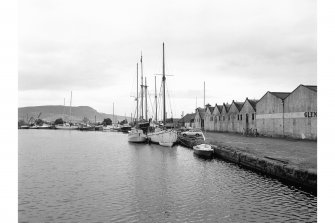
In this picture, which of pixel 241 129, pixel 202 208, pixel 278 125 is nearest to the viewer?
pixel 202 208

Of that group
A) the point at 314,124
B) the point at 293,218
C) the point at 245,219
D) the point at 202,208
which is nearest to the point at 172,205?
the point at 202,208

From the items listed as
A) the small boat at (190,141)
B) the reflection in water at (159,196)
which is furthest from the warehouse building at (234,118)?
the reflection in water at (159,196)

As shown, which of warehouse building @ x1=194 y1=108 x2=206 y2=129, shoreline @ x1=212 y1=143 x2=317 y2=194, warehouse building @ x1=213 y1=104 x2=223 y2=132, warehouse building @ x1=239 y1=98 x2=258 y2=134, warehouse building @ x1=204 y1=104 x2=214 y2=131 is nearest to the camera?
shoreline @ x1=212 y1=143 x2=317 y2=194

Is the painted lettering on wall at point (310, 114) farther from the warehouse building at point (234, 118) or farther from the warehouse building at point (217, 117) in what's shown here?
the warehouse building at point (217, 117)

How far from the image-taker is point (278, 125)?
43406mm

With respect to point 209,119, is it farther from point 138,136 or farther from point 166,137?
point 166,137

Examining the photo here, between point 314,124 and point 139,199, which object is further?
point 314,124

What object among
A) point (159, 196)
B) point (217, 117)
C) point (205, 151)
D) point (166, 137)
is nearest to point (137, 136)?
point (166, 137)

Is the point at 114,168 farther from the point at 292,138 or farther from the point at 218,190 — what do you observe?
the point at 292,138

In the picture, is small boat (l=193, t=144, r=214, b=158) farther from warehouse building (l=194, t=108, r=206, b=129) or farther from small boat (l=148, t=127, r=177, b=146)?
warehouse building (l=194, t=108, r=206, b=129)

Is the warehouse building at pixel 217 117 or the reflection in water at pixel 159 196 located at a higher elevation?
the warehouse building at pixel 217 117

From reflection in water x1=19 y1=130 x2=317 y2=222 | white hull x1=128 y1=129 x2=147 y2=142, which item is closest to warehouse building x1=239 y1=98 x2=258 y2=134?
white hull x1=128 y1=129 x2=147 y2=142

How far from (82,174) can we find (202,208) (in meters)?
13.6

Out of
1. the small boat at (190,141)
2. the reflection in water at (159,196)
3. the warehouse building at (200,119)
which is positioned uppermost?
the warehouse building at (200,119)
